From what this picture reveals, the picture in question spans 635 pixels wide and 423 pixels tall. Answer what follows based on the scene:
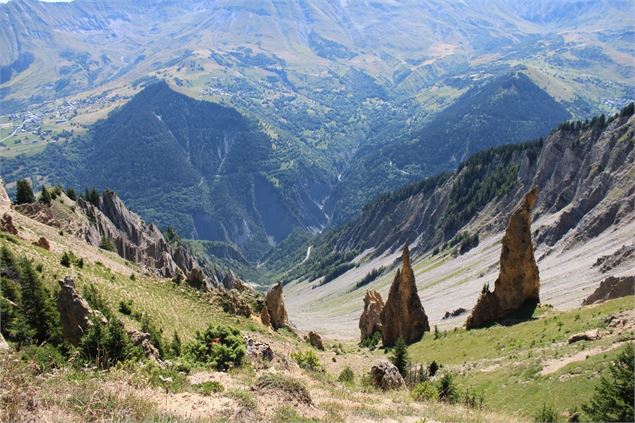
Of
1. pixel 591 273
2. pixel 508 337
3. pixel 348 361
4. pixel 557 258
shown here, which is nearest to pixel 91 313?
pixel 348 361

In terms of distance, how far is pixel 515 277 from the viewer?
67375 millimetres

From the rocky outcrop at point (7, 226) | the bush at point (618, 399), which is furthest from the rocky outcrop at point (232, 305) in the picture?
the bush at point (618, 399)

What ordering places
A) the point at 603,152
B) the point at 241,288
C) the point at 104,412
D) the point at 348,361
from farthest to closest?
the point at 603,152 → the point at 241,288 → the point at 348,361 → the point at 104,412

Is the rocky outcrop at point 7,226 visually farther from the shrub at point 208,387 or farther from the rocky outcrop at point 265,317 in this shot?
the shrub at point 208,387

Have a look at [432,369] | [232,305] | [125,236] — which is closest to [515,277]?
[432,369]

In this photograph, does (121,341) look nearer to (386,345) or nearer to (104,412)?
(104,412)

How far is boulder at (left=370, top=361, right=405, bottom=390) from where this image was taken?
123 feet

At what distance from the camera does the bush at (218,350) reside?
3172cm

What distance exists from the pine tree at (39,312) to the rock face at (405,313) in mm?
56497

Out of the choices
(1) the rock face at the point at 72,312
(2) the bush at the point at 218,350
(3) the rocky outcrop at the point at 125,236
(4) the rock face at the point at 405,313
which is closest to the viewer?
(2) the bush at the point at 218,350

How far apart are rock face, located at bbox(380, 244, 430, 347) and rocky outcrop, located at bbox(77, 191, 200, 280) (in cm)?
3393

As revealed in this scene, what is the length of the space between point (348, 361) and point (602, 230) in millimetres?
91077

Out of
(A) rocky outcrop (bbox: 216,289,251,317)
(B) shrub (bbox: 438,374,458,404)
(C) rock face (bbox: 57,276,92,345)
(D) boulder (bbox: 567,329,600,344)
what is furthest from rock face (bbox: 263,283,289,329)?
(C) rock face (bbox: 57,276,92,345)

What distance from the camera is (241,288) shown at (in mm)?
91375
